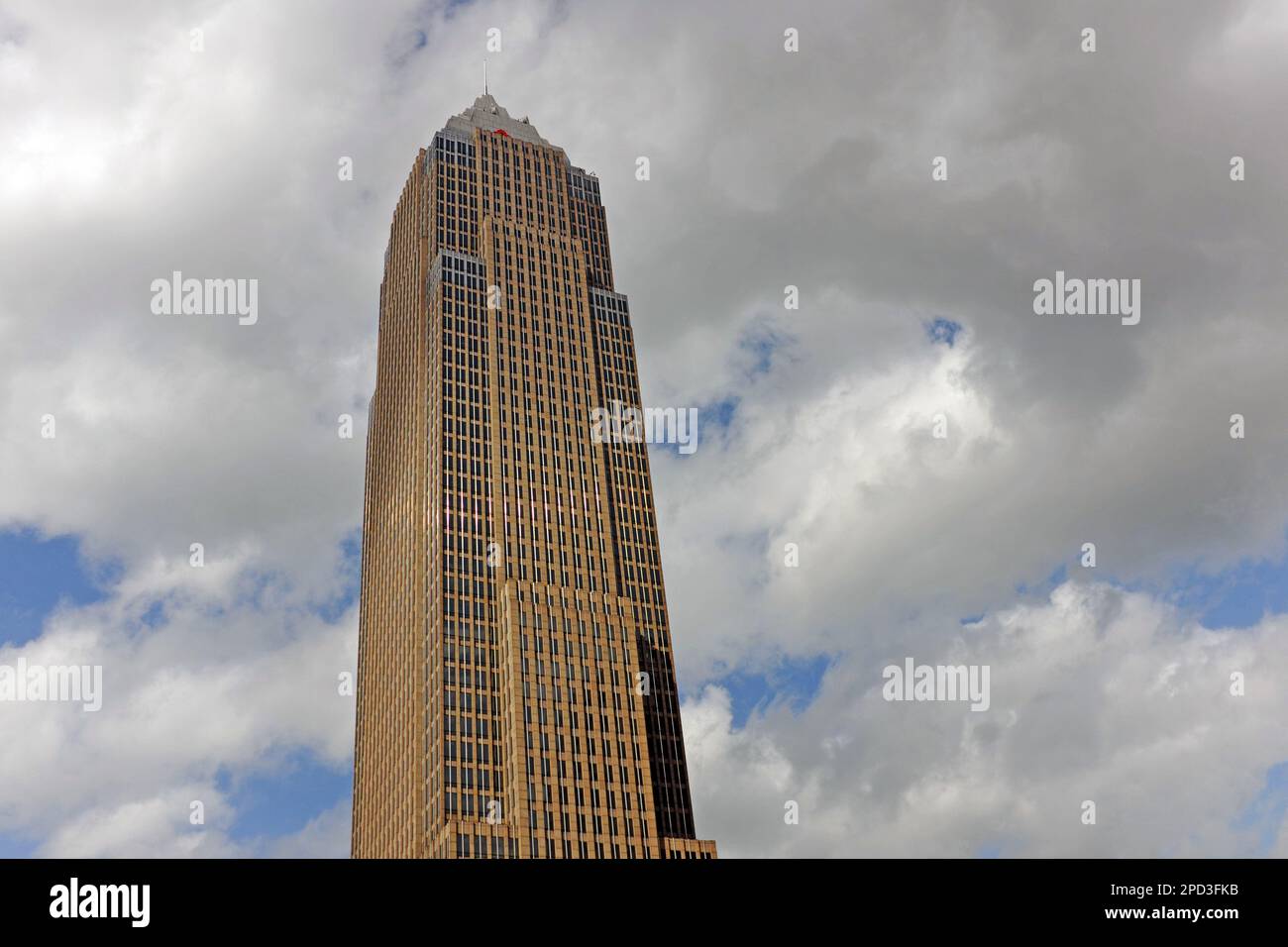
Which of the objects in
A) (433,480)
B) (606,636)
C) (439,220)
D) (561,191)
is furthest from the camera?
(561,191)

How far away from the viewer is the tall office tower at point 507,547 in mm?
125688

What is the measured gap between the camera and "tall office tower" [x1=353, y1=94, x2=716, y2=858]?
412 feet

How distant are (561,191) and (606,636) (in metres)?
84.8

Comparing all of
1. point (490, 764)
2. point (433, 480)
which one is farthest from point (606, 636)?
point (433, 480)

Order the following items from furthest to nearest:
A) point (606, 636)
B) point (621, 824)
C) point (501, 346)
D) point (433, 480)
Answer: point (501, 346)
point (433, 480)
point (606, 636)
point (621, 824)

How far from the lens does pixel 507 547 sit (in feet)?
479

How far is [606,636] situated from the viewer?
137m

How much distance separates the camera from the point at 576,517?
152 meters
